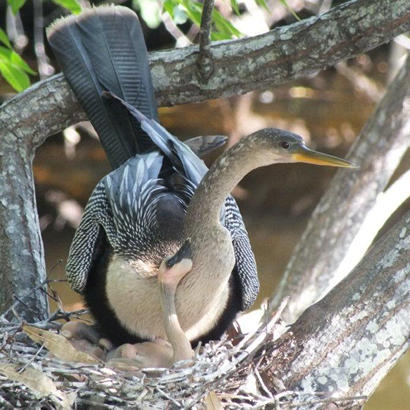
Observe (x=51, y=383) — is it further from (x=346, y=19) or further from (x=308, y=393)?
(x=346, y=19)

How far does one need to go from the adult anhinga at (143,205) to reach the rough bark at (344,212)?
0.99m

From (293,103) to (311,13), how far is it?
70cm

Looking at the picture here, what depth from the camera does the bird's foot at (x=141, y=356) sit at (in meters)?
2.65

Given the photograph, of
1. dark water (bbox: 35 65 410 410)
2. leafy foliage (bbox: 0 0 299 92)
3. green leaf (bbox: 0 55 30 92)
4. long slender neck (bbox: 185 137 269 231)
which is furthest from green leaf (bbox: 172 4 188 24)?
dark water (bbox: 35 65 410 410)

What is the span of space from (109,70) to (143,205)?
0.58m

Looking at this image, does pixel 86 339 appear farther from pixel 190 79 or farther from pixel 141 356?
pixel 190 79

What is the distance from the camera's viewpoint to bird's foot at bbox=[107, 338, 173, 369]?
2654mm

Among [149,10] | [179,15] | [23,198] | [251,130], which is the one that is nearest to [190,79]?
[179,15]

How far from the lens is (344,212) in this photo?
4121 millimetres

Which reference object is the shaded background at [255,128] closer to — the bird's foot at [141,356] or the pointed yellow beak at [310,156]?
the bird's foot at [141,356]

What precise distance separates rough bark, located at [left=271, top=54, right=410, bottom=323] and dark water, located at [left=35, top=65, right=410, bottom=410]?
1871 mm

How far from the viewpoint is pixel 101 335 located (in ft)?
10.1

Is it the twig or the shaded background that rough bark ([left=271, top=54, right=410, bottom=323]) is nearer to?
the twig

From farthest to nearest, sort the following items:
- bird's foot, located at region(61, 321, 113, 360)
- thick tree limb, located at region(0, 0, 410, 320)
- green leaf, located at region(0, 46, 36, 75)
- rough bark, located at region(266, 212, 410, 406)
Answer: green leaf, located at region(0, 46, 36, 75), thick tree limb, located at region(0, 0, 410, 320), bird's foot, located at region(61, 321, 113, 360), rough bark, located at region(266, 212, 410, 406)
